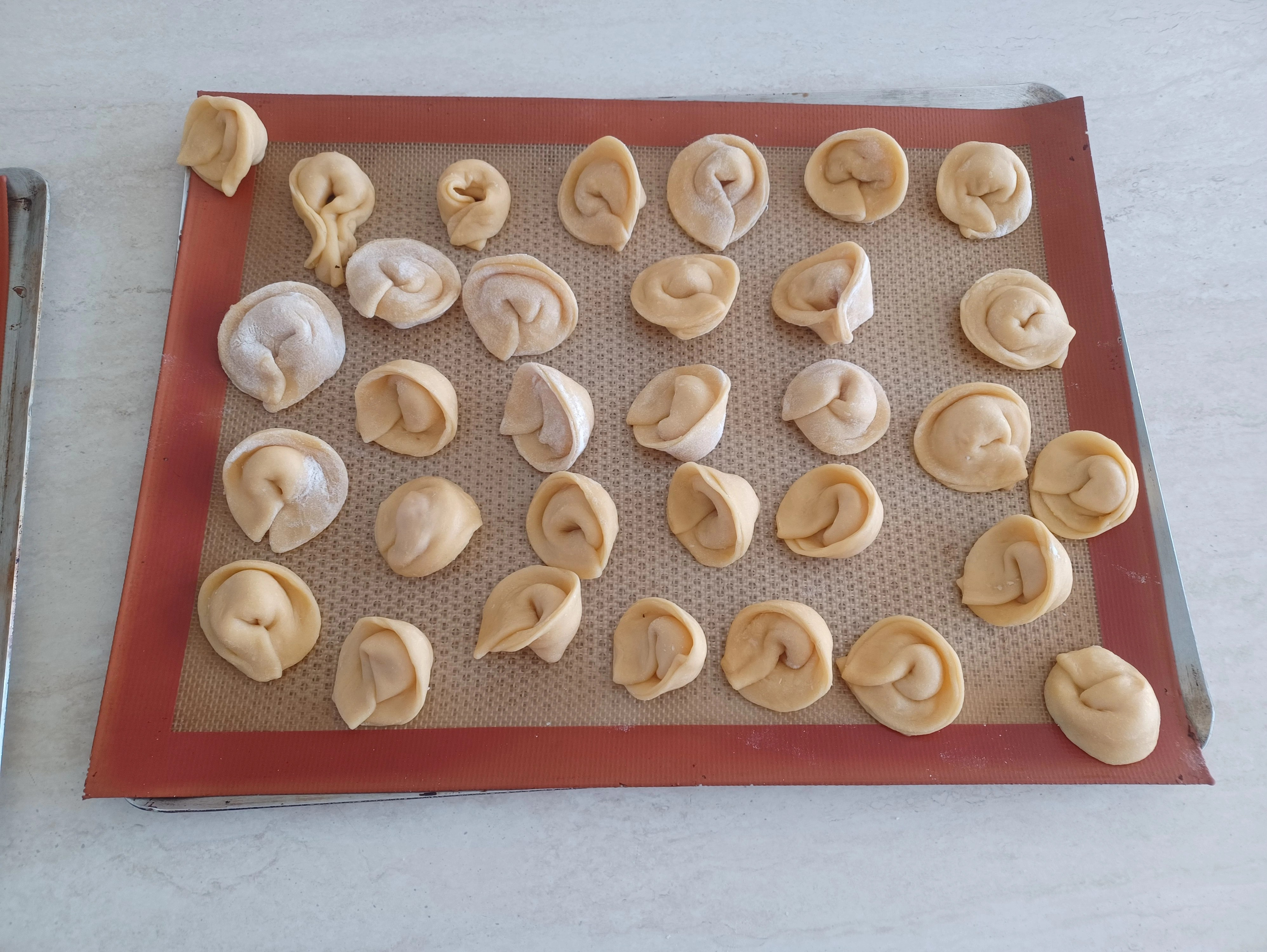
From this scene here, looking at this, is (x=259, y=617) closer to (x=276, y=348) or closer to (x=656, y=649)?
(x=276, y=348)

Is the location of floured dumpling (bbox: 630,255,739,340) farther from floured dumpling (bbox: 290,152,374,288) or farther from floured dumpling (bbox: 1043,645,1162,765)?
floured dumpling (bbox: 1043,645,1162,765)

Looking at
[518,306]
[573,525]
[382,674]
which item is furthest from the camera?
[518,306]

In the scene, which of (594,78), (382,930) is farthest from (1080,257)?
(382,930)

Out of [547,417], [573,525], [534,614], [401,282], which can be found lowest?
[534,614]

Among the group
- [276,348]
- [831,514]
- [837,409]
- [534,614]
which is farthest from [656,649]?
[276,348]

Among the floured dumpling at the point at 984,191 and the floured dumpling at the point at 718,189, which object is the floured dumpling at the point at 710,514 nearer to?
the floured dumpling at the point at 718,189

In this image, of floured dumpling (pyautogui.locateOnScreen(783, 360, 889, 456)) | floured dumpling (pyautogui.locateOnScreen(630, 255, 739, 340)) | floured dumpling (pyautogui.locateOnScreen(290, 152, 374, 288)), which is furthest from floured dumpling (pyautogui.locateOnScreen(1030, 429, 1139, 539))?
floured dumpling (pyautogui.locateOnScreen(290, 152, 374, 288))

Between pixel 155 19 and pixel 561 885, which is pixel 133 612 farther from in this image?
pixel 155 19
